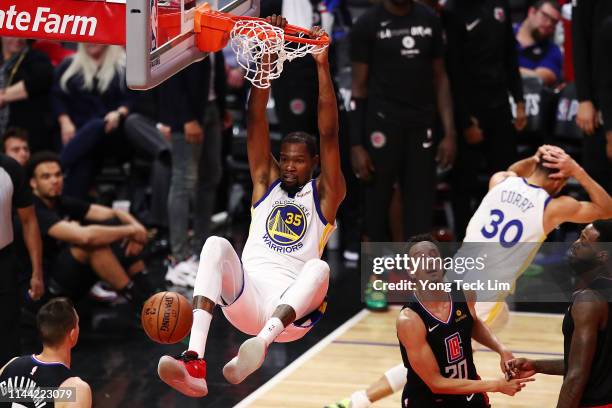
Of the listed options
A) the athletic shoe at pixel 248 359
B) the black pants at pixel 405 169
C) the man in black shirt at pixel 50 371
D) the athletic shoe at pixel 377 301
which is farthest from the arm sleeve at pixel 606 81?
the man in black shirt at pixel 50 371

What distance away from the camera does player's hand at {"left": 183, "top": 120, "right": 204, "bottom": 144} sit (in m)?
9.59

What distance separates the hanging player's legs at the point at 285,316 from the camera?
5609mm

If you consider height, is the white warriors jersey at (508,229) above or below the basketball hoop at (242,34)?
below

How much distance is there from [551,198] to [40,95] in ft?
18.3

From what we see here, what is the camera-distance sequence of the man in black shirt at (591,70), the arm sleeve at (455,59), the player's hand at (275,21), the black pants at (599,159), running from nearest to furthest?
1. the player's hand at (275,21)
2. the man in black shirt at (591,70)
3. the black pants at (599,159)
4. the arm sleeve at (455,59)

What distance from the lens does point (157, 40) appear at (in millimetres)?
5500

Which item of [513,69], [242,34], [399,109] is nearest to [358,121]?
[399,109]

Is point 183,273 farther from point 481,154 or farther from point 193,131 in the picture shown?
point 481,154

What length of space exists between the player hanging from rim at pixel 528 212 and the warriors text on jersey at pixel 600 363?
1.78m

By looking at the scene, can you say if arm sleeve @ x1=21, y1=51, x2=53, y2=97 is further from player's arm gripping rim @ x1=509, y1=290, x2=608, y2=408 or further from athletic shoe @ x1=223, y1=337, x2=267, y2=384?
player's arm gripping rim @ x1=509, y1=290, x2=608, y2=408

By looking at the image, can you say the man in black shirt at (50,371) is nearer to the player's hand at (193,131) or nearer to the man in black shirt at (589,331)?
the man in black shirt at (589,331)

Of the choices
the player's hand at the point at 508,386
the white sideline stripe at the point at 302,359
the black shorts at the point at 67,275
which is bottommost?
the white sideline stripe at the point at 302,359

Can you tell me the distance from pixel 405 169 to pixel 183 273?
2.09 metres

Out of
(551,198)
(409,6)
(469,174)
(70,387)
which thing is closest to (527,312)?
(469,174)
